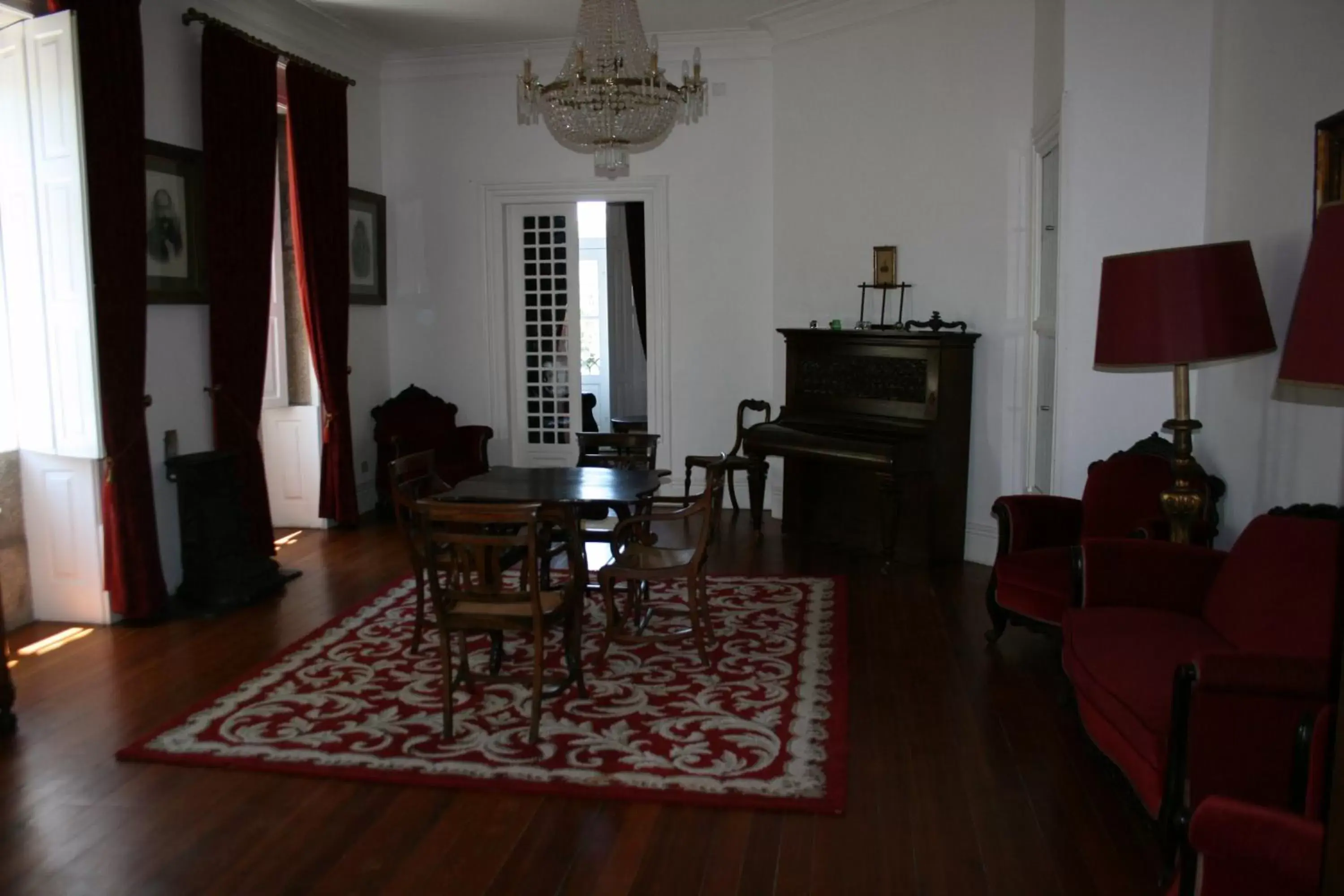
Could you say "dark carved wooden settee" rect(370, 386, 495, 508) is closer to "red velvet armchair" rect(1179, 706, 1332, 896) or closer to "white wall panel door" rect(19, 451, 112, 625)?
"white wall panel door" rect(19, 451, 112, 625)

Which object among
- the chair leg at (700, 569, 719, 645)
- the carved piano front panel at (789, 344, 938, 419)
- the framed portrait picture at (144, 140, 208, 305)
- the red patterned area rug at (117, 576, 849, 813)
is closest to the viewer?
the red patterned area rug at (117, 576, 849, 813)

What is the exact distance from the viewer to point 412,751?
143 inches

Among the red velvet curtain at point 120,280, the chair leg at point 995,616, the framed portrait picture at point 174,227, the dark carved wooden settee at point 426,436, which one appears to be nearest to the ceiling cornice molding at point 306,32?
the framed portrait picture at point 174,227

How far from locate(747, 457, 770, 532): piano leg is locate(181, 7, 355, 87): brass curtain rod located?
3947mm

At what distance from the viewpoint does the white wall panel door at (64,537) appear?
5051 millimetres

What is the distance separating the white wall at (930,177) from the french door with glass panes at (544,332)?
6.25ft

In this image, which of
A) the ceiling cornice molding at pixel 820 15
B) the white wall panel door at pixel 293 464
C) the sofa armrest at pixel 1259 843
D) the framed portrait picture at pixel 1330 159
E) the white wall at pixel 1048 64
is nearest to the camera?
the sofa armrest at pixel 1259 843

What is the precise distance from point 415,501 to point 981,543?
12.8 feet

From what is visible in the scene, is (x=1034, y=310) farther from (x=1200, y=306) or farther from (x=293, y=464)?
(x=293, y=464)

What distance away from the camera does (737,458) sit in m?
7.41

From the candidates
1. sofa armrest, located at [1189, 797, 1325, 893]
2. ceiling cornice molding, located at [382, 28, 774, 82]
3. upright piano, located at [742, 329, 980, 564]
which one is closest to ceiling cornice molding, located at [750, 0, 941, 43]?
ceiling cornice molding, located at [382, 28, 774, 82]

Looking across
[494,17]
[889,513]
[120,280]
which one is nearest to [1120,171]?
[889,513]

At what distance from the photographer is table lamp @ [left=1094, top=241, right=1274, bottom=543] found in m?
3.49

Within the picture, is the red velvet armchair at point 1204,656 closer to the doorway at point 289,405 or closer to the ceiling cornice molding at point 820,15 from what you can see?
the ceiling cornice molding at point 820,15
